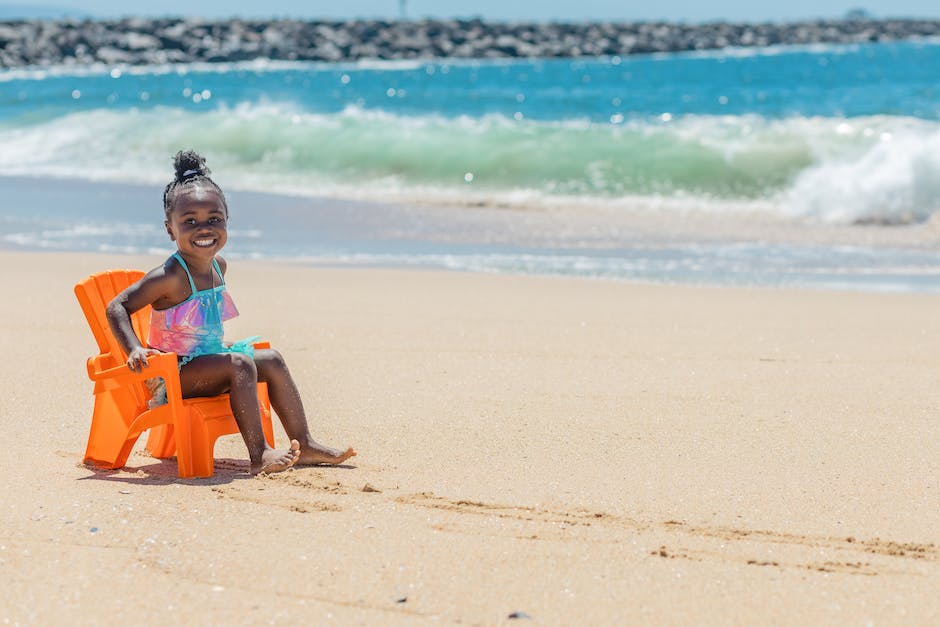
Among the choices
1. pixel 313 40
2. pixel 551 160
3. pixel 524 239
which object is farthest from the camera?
pixel 313 40

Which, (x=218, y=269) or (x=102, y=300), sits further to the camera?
(x=218, y=269)

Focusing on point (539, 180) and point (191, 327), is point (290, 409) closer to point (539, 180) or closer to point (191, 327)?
point (191, 327)

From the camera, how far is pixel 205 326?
3723 mm

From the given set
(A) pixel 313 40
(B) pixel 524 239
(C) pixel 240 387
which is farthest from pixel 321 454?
(A) pixel 313 40

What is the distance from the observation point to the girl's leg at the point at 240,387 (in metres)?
3.62

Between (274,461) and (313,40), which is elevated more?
(313,40)

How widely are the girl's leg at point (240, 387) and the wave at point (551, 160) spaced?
28.7 feet

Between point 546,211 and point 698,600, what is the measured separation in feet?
31.6

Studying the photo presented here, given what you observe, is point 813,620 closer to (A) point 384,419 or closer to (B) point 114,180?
(A) point 384,419

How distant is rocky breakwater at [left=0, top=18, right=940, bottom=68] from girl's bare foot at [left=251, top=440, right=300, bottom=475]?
1623 inches

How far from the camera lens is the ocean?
901cm

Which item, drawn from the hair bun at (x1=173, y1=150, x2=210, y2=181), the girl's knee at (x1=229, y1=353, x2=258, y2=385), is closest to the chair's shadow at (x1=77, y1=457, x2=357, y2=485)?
the girl's knee at (x1=229, y1=353, x2=258, y2=385)

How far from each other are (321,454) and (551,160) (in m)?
10.9

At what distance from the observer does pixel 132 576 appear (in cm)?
277
